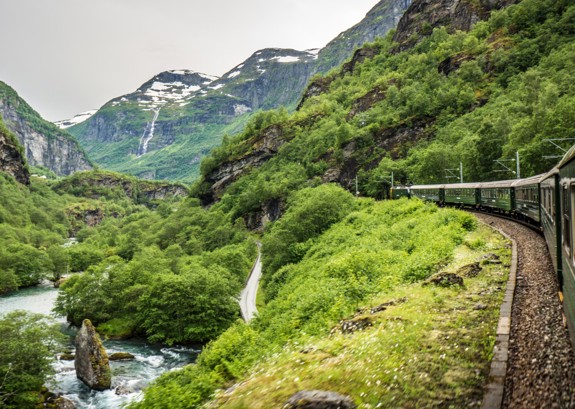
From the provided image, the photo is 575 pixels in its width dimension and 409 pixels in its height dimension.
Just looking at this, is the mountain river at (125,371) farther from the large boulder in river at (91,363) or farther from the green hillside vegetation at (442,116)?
the green hillside vegetation at (442,116)

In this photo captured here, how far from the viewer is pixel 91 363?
31281mm

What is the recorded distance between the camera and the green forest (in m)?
9.56

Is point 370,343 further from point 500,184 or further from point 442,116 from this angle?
point 442,116

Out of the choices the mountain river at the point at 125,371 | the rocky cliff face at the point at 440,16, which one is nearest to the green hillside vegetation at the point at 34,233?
the mountain river at the point at 125,371

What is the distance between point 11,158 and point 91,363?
192359mm

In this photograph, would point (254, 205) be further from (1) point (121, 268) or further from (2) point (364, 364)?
(2) point (364, 364)

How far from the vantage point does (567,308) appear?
26.5ft

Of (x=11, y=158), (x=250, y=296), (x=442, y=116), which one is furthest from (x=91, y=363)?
(x=11, y=158)

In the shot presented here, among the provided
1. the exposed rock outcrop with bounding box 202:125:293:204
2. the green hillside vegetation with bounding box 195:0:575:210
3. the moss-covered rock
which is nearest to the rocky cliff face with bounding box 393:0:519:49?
the green hillside vegetation with bounding box 195:0:575:210

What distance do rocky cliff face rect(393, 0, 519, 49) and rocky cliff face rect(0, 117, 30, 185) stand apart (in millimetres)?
181224

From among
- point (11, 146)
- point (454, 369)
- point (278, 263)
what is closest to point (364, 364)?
point (454, 369)

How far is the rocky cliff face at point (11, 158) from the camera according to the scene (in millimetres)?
176188

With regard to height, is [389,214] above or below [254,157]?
below

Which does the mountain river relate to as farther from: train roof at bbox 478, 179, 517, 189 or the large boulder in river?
train roof at bbox 478, 179, 517, 189
